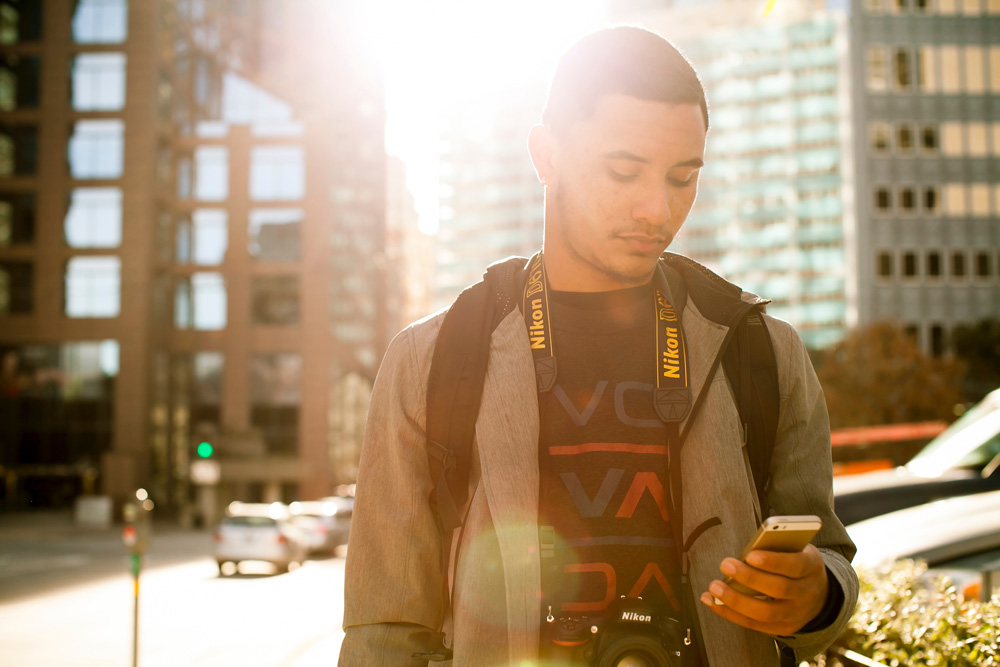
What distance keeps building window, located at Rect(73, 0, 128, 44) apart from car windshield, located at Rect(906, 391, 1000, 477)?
2191 inches

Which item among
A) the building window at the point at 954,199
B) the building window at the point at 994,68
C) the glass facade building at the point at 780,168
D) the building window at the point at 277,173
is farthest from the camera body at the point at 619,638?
the glass facade building at the point at 780,168

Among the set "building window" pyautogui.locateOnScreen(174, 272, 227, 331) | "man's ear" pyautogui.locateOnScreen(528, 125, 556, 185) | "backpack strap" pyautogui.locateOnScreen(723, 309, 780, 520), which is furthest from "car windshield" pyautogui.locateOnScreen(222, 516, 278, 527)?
Result: "building window" pyautogui.locateOnScreen(174, 272, 227, 331)

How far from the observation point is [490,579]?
1971mm

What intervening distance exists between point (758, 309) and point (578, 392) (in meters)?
0.46

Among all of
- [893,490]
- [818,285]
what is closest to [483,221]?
[818,285]

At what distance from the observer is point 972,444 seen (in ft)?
21.3

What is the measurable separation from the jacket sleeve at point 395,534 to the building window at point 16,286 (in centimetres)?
5659

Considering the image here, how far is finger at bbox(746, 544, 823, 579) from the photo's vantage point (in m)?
1.64

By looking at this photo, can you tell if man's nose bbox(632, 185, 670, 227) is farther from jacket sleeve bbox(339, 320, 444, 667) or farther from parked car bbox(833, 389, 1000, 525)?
parked car bbox(833, 389, 1000, 525)

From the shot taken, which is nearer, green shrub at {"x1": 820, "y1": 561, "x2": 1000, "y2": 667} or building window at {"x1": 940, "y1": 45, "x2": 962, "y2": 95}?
green shrub at {"x1": 820, "y1": 561, "x2": 1000, "y2": 667}

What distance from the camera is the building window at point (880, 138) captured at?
55.9m

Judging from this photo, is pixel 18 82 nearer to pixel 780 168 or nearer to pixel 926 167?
pixel 926 167

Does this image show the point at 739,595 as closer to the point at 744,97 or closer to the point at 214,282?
the point at 214,282

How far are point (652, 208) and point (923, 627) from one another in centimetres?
190
